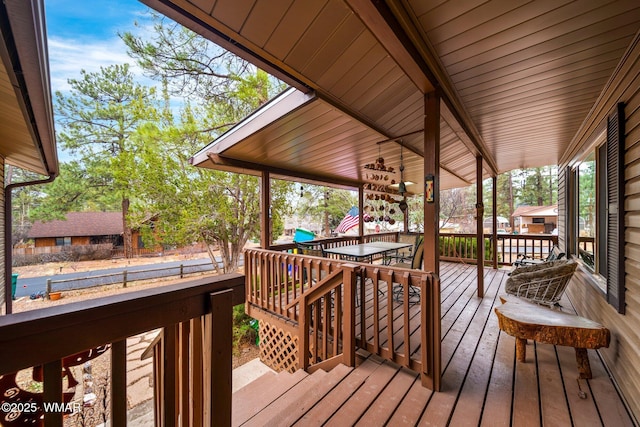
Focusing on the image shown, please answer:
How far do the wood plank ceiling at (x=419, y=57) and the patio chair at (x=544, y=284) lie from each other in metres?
1.89

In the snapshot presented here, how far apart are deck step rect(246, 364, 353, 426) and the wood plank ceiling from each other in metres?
2.62

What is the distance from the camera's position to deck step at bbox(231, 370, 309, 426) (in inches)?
78.7

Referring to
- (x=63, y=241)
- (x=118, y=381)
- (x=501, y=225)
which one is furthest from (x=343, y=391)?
(x=501, y=225)

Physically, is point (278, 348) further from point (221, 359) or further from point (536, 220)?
point (536, 220)

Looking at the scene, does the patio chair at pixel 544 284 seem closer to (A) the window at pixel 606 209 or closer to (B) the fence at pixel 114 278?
(A) the window at pixel 606 209

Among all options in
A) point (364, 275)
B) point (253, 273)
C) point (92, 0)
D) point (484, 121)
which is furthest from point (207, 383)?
point (92, 0)

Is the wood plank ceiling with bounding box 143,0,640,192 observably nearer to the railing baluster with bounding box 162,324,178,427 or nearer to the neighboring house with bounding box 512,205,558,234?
the railing baluster with bounding box 162,324,178,427

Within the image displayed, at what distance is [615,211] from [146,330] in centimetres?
338

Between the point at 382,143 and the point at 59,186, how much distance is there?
1644 cm

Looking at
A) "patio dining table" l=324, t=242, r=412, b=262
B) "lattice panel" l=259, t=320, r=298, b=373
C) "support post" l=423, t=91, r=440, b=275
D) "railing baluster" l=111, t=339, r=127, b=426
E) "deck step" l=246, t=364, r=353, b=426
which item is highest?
"support post" l=423, t=91, r=440, b=275

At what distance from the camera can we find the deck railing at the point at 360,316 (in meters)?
2.14

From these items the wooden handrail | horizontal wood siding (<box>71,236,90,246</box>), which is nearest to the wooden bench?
the wooden handrail

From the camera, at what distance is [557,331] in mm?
2096

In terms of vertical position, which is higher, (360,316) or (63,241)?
(360,316)
